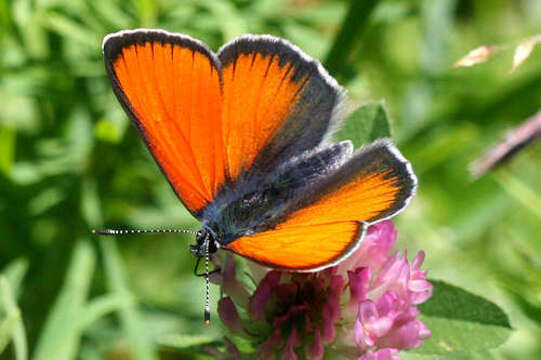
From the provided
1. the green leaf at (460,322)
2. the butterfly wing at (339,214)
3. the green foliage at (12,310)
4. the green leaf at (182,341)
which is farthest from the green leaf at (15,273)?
the green leaf at (460,322)

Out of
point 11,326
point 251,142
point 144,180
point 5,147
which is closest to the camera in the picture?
point 251,142

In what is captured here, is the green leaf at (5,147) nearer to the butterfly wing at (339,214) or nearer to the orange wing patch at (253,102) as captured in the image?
the orange wing patch at (253,102)

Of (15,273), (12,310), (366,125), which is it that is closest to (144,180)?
(15,273)

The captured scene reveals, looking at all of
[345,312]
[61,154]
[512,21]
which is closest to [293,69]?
[345,312]

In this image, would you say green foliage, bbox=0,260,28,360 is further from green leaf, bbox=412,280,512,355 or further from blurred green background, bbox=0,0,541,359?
green leaf, bbox=412,280,512,355

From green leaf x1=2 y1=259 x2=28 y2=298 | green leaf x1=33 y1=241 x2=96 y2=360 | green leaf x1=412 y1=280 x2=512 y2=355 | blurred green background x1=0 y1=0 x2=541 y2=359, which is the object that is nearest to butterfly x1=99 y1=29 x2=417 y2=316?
green leaf x1=412 y1=280 x2=512 y2=355

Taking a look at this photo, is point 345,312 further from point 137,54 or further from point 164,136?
point 137,54

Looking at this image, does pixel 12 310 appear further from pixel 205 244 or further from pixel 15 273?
pixel 205 244
